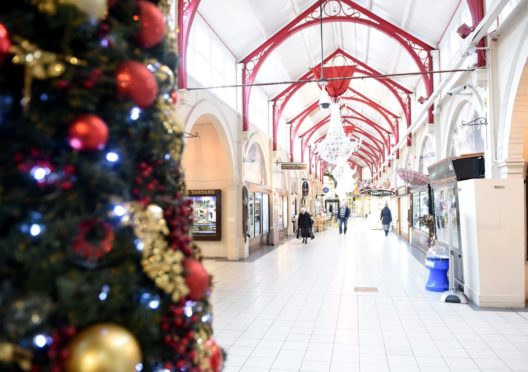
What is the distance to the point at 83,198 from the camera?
3.55ft

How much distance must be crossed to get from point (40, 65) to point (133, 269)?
1.94 ft

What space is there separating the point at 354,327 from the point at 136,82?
4.78 m

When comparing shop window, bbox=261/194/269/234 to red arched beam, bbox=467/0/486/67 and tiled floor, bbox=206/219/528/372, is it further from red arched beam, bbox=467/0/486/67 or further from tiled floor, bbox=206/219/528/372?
red arched beam, bbox=467/0/486/67

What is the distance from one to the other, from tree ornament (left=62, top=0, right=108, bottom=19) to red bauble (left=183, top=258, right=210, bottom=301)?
80 cm

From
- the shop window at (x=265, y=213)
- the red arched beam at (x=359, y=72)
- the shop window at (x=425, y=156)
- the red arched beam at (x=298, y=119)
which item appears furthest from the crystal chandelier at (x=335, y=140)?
the red arched beam at (x=298, y=119)

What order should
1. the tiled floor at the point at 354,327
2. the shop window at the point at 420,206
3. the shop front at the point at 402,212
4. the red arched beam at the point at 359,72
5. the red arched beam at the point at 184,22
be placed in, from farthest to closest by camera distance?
1. the shop front at the point at 402,212
2. the red arched beam at the point at 359,72
3. the shop window at the point at 420,206
4. the red arched beam at the point at 184,22
5. the tiled floor at the point at 354,327

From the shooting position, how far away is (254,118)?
1457 centimetres

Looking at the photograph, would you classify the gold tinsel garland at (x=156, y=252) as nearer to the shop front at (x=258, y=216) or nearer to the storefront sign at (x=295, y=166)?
the shop front at (x=258, y=216)

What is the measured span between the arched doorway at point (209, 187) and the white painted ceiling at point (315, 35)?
9.32 ft

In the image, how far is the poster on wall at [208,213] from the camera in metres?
11.7

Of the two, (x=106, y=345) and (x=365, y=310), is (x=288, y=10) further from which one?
(x=106, y=345)

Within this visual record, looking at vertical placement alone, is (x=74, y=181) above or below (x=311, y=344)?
above

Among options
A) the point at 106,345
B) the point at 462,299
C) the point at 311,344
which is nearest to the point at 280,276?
the point at 462,299

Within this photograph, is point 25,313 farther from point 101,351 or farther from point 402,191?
point 402,191
